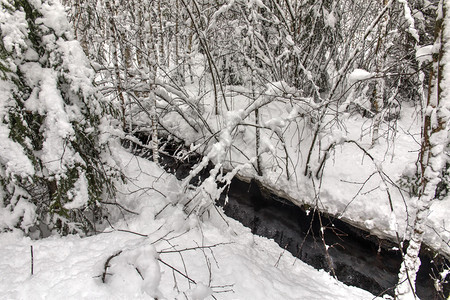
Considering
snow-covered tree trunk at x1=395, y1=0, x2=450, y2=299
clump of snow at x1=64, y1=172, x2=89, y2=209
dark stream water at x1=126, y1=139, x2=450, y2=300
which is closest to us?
snow-covered tree trunk at x1=395, y1=0, x2=450, y2=299

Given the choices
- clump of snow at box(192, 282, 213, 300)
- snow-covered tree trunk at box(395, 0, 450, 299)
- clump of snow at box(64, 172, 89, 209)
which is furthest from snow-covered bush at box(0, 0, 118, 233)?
snow-covered tree trunk at box(395, 0, 450, 299)

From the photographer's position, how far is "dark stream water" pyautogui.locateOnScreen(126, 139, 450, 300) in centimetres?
512

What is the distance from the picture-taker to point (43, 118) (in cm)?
308

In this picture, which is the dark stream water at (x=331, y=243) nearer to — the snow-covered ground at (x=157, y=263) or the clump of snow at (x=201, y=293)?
the snow-covered ground at (x=157, y=263)

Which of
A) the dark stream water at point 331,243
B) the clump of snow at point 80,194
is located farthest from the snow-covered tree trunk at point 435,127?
the clump of snow at point 80,194

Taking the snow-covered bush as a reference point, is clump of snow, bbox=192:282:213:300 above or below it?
below

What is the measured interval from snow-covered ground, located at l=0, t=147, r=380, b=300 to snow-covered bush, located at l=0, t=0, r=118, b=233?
0.38m

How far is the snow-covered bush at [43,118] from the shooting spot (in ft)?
9.20

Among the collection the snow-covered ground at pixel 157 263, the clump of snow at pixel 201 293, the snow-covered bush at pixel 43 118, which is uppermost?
the snow-covered bush at pixel 43 118

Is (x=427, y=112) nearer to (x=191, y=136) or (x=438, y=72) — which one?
(x=438, y=72)

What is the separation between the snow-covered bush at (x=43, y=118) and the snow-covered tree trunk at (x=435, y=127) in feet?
11.4

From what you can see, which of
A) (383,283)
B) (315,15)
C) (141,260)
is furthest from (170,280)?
(315,15)

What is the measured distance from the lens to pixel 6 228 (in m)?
3.02

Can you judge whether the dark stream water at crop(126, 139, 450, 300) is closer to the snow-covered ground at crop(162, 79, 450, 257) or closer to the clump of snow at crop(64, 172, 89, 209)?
the snow-covered ground at crop(162, 79, 450, 257)
